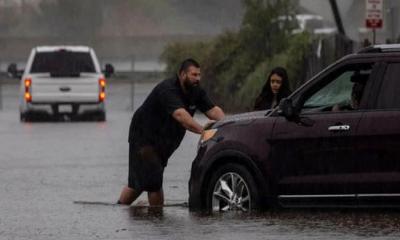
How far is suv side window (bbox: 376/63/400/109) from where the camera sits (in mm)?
14312

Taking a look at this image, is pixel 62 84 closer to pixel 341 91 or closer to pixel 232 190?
pixel 232 190

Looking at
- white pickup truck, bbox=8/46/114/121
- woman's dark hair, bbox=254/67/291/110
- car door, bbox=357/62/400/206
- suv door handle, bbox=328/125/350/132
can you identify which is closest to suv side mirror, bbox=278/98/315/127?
suv door handle, bbox=328/125/350/132

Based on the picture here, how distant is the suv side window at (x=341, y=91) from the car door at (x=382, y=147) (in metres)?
0.22

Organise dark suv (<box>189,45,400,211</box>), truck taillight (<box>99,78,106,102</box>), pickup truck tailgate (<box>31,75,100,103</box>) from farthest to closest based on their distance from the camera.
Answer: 1. truck taillight (<box>99,78,106,102</box>)
2. pickup truck tailgate (<box>31,75,100,103</box>)
3. dark suv (<box>189,45,400,211</box>)

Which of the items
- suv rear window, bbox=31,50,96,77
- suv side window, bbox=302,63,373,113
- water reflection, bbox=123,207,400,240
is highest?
suv side window, bbox=302,63,373,113

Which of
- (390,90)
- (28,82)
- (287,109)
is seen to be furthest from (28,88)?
(390,90)

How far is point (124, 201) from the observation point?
55.7ft

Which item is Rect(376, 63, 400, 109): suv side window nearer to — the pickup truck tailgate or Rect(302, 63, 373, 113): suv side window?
Rect(302, 63, 373, 113): suv side window

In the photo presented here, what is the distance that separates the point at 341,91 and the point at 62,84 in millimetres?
23853

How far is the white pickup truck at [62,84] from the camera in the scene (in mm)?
38188

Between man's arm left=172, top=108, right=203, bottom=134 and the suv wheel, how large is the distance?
722mm

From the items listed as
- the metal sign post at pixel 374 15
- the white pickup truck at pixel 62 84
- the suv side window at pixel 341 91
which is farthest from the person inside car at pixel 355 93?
the white pickup truck at pixel 62 84

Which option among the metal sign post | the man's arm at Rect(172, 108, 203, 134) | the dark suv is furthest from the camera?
the metal sign post

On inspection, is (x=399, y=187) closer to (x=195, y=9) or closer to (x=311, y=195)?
(x=311, y=195)
